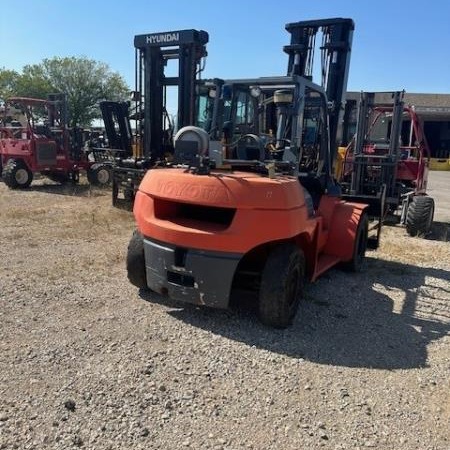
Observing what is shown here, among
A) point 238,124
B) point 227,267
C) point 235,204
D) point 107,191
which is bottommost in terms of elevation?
point 107,191

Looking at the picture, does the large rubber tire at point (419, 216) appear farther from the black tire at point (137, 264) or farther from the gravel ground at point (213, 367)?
the black tire at point (137, 264)

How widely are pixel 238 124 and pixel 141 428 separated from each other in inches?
150

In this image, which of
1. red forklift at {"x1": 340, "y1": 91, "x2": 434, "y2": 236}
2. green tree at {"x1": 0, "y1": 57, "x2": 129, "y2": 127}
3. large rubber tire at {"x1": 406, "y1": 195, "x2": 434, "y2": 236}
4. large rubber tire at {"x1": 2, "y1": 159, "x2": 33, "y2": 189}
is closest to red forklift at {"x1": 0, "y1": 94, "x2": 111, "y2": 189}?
large rubber tire at {"x1": 2, "y1": 159, "x2": 33, "y2": 189}

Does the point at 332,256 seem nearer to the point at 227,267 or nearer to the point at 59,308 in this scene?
the point at 227,267

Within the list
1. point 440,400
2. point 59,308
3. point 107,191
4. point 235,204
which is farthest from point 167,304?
point 107,191

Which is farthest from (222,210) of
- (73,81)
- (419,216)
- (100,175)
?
(73,81)

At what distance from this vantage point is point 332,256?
6258 millimetres

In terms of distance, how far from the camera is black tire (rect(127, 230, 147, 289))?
16.7ft

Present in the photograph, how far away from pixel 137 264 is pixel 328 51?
448 cm

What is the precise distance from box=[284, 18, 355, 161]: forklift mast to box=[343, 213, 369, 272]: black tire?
5.34 feet

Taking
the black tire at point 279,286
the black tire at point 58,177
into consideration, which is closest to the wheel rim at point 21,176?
the black tire at point 58,177

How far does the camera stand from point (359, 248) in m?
6.81

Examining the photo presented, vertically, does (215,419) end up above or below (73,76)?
below

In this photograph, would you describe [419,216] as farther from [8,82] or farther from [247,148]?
[8,82]
